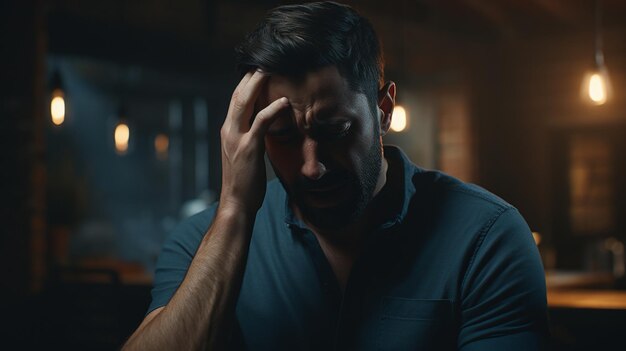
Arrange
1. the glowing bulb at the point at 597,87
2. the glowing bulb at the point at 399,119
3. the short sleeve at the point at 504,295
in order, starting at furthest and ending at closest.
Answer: the glowing bulb at the point at 399,119 < the glowing bulb at the point at 597,87 < the short sleeve at the point at 504,295

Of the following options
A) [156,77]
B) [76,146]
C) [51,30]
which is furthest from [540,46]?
[76,146]

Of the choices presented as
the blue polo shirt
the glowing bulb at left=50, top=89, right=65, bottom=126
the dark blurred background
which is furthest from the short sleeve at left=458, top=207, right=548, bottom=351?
the glowing bulb at left=50, top=89, right=65, bottom=126

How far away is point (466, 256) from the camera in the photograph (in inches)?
56.6

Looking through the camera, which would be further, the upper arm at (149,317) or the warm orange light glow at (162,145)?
the warm orange light glow at (162,145)

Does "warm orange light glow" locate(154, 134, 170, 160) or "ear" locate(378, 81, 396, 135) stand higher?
"ear" locate(378, 81, 396, 135)

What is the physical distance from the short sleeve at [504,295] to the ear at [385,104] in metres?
0.40

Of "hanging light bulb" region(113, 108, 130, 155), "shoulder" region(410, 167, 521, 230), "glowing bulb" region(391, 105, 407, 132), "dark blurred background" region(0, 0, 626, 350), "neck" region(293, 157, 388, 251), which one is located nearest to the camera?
"shoulder" region(410, 167, 521, 230)

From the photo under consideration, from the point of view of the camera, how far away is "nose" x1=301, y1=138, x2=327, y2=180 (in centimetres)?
148

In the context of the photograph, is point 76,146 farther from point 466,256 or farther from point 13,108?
point 466,256

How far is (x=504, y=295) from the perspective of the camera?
138cm

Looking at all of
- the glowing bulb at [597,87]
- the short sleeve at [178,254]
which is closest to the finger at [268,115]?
the short sleeve at [178,254]

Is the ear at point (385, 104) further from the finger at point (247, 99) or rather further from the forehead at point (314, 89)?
the finger at point (247, 99)

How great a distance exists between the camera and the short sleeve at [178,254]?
162cm

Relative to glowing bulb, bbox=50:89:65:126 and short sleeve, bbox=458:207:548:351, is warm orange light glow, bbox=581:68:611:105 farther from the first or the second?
short sleeve, bbox=458:207:548:351
